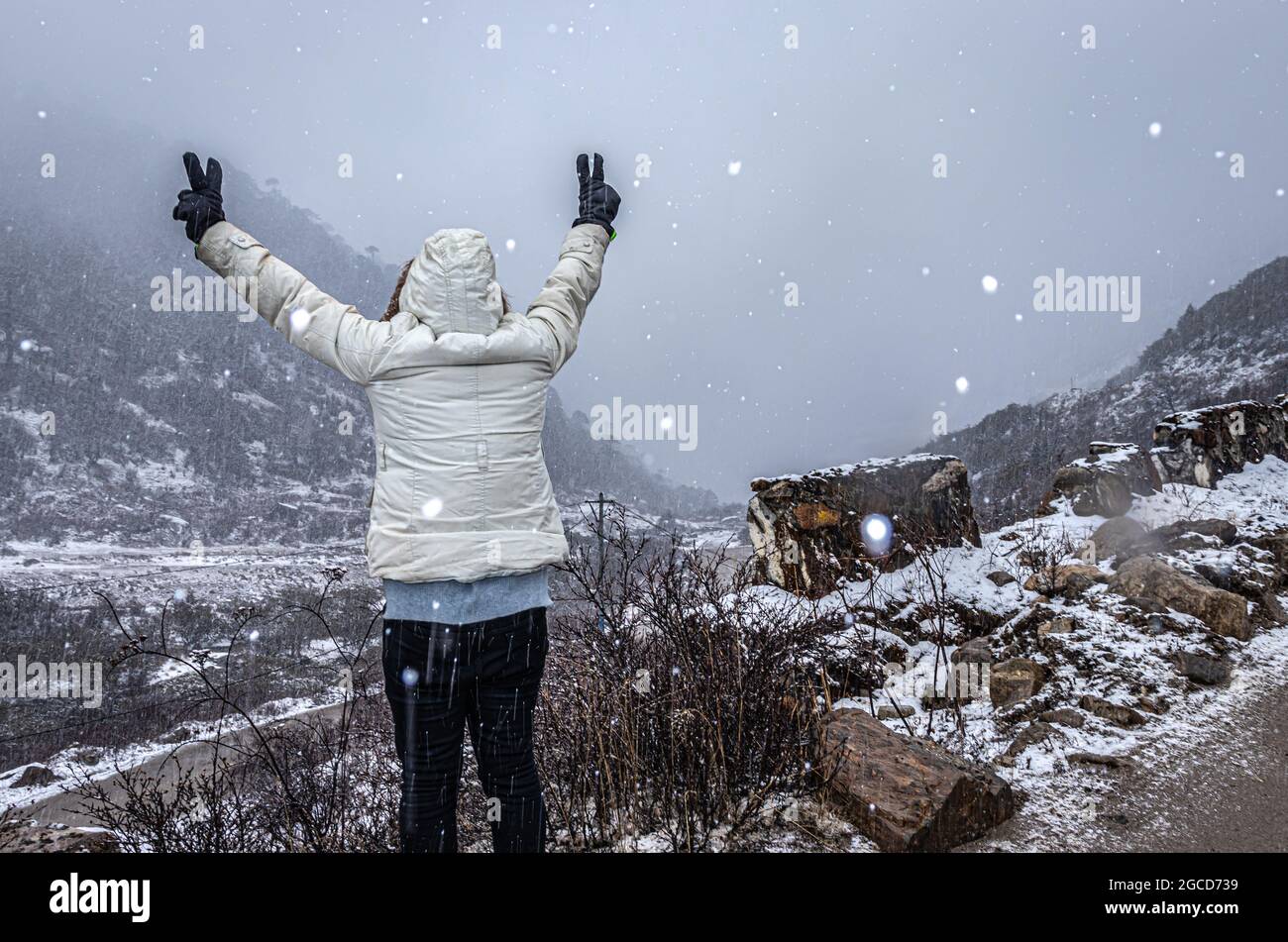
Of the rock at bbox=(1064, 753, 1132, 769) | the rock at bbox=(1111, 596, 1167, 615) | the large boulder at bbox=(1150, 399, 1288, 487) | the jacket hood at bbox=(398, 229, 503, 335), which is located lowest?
the rock at bbox=(1064, 753, 1132, 769)

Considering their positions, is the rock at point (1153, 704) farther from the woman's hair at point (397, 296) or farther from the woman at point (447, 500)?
the woman's hair at point (397, 296)

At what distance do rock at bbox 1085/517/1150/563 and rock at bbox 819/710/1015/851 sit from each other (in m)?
4.08

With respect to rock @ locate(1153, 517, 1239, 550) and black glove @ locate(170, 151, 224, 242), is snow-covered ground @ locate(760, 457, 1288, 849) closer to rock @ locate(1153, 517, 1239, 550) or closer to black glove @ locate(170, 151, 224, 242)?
rock @ locate(1153, 517, 1239, 550)

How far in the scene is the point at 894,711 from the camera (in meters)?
3.79

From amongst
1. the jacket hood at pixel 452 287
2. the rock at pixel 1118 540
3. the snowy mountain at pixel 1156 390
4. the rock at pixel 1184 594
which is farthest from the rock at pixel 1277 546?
the snowy mountain at pixel 1156 390

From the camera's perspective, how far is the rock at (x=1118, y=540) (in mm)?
5782

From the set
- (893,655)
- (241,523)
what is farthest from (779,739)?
(241,523)

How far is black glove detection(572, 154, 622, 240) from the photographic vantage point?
2.06 meters

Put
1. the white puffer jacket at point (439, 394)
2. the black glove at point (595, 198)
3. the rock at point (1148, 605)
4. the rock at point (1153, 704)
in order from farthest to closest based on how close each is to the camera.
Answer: the rock at point (1148, 605) < the rock at point (1153, 704) < the black glove at point (595, 198) < the white puffer jacket at point (439, 394)

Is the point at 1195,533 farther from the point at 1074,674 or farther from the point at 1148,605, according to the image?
the point at 1074,674

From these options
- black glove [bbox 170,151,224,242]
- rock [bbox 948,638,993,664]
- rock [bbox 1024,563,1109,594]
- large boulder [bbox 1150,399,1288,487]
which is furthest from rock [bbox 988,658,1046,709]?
large boulder [bbox 1150,399,1288,487]

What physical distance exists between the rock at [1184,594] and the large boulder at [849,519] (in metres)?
1.31

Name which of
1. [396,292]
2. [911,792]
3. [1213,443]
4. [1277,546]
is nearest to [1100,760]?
[911,792]

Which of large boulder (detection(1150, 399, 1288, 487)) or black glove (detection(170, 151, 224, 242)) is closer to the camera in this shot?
black glove (detection(170, 151, 224, 242))
